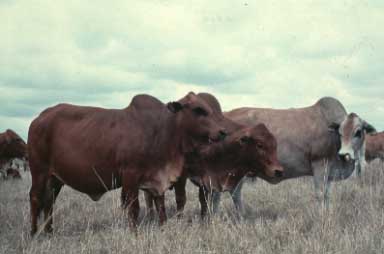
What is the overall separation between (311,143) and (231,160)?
7.16 ft

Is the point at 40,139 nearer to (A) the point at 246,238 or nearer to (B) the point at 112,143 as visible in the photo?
(B) the point at 112,143

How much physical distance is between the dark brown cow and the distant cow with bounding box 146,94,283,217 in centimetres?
47

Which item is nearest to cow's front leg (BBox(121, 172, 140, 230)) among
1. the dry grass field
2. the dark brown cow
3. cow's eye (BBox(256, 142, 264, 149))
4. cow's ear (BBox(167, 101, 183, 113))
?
the dark brown cow

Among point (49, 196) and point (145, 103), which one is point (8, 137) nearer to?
point (49, 196)

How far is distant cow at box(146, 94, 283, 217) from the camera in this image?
708 cm

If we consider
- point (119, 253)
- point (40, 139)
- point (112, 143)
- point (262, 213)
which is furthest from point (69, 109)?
point (262, 213)

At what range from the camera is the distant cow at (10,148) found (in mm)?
16141

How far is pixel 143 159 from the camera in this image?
20.5 feet

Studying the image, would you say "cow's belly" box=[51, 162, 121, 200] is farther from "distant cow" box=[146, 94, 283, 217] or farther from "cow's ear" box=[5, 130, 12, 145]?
"cow's ear" box=[5, 130, 12, 145]

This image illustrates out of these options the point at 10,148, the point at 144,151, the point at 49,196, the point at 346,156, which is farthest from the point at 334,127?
the point at 10,148

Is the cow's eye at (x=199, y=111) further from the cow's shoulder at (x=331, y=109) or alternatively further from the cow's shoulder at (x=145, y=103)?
the cow's shoulder at (x=331, y=109)

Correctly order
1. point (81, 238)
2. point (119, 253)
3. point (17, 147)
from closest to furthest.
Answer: point (119, 253) → point (81, 238) → point (17, 147)

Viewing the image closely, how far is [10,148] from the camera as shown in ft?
53.1

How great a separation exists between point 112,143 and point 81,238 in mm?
1099
